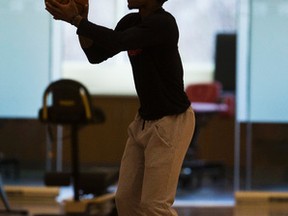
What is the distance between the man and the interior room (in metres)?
1.88

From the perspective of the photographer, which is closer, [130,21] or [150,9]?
[150,9]

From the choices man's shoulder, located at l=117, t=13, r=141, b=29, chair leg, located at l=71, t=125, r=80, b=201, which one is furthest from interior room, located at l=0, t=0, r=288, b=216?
man's shoulder, located at l=117, t=13, r=141, b=29

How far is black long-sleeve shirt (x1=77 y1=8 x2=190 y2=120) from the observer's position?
10.5ft

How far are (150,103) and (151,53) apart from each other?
0.74ft

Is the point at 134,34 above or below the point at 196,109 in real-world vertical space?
above

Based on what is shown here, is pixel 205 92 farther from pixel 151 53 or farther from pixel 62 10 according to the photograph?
pixel 62 10

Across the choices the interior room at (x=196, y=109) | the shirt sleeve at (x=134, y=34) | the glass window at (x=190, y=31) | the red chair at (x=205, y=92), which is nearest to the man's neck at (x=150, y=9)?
the shirt sleeve at (x=134, y=34)

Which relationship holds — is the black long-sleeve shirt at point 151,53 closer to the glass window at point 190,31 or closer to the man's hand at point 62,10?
the man's hand at point 62,10

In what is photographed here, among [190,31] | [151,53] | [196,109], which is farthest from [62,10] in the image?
[190,31]

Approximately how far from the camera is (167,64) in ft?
11.0

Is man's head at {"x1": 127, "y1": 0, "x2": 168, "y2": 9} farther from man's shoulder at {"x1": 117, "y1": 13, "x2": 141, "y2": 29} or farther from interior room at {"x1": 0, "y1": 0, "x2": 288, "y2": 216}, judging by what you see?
interior room at {"x1": 0, "y1": 0, "x2": 288, "y2": 216}

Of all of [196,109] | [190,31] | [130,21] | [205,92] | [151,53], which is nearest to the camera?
[151,53]

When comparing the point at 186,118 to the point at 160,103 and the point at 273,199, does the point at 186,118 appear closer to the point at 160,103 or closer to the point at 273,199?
the point at 160,103

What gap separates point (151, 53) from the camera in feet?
10.9
